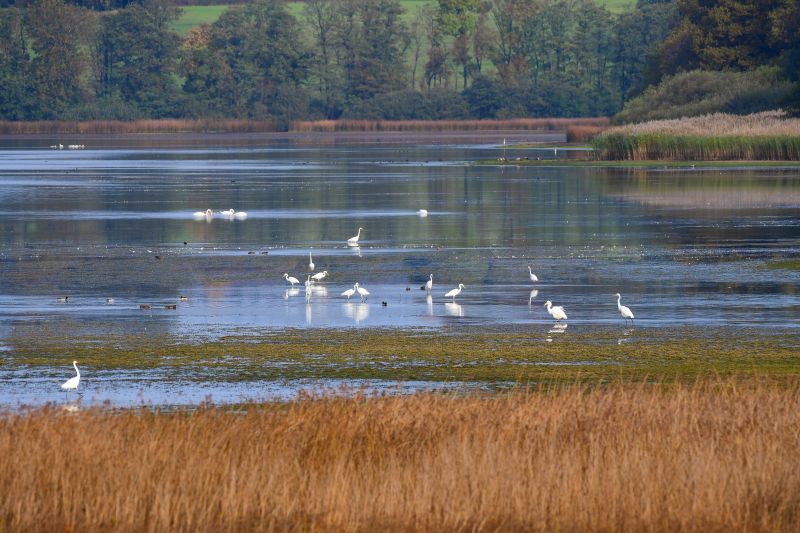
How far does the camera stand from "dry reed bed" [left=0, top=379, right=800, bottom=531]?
34.4 feet

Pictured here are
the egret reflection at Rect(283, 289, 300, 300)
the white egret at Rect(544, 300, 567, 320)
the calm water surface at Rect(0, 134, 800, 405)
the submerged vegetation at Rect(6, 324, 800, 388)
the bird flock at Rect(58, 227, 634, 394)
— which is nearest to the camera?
the bird flock at Rect(58, 227, 634, 394)

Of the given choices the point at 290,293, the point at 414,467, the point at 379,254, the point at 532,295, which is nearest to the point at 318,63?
the point at 379,254

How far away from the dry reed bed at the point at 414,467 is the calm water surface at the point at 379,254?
3.05 meters

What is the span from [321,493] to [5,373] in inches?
304

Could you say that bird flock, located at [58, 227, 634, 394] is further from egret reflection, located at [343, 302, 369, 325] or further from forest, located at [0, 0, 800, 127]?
forest, located at [0, 0, 800, 127]

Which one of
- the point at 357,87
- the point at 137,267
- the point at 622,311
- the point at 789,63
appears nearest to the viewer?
the point at 622,311

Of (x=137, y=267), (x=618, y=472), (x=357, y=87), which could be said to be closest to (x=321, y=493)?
(x=618, y=472)

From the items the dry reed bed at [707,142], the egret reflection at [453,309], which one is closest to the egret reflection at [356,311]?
the egret reflection at [453,309]

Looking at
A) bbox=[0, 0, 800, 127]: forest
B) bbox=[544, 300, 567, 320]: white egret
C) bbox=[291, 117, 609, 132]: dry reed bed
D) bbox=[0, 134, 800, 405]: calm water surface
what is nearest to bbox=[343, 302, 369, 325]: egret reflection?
→ bbox=[0, 134, 800, 405]: calm water surface

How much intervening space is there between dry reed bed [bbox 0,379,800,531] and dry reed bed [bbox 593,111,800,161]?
58.1 metres

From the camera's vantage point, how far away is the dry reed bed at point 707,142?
229ft

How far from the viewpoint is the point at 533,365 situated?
17.6 metres

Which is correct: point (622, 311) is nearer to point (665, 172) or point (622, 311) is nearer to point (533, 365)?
point (533, 365)

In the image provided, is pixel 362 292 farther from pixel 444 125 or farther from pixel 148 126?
pixel 148 126
